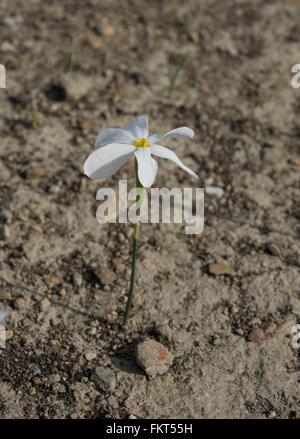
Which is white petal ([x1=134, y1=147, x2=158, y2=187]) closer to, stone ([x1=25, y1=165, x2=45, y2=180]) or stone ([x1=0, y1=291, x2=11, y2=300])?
stone ([x1=0, y1=291, x2=11, y2=300])

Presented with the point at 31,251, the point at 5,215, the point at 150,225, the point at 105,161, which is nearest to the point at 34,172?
the point at 5,215

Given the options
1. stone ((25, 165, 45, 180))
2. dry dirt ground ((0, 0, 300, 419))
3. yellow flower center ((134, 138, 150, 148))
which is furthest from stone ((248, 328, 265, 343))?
stone ((25, 165, 45, 180))

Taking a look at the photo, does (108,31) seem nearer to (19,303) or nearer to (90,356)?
(19,303)

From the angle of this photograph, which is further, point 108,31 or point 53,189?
point 108,31

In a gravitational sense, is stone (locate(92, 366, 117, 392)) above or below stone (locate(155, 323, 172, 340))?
below

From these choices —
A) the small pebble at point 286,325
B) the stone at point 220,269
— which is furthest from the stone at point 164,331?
the small pebble at point 286,325

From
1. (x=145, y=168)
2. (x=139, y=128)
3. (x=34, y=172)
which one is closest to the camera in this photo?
(x=145, y=168)
